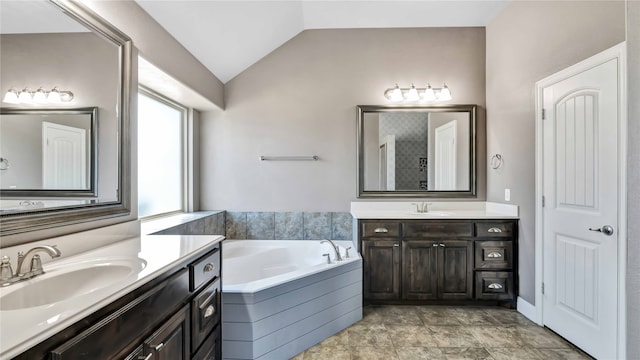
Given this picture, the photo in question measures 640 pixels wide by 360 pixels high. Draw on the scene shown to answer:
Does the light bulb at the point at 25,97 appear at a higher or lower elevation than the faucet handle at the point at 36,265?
higher

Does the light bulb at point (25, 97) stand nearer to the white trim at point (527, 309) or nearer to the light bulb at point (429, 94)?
the light bulb at point (429, 94)

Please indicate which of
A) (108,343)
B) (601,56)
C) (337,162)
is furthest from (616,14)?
(108,343)

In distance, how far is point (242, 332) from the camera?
6.14ft

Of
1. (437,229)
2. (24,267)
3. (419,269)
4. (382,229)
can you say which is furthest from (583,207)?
(24,267)

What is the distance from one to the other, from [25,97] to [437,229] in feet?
9.65

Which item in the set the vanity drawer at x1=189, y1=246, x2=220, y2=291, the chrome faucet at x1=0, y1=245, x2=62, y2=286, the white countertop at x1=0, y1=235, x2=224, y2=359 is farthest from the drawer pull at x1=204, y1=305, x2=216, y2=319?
the chrome faucet at x1=0, y1=245, x2=62, y2=286

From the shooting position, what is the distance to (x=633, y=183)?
80 cm

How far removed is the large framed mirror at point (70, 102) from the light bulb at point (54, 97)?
2cm

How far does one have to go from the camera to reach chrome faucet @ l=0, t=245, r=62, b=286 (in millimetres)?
984

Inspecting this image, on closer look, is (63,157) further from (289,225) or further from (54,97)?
(289,225)

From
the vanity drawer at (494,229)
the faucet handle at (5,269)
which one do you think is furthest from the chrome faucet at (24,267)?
the vanity drawer at (494,229)

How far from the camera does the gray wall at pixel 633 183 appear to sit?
30.7 inches

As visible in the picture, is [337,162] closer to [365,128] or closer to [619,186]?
[365,128]

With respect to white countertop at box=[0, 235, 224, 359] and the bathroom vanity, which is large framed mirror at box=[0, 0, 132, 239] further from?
the bathroom vanity
